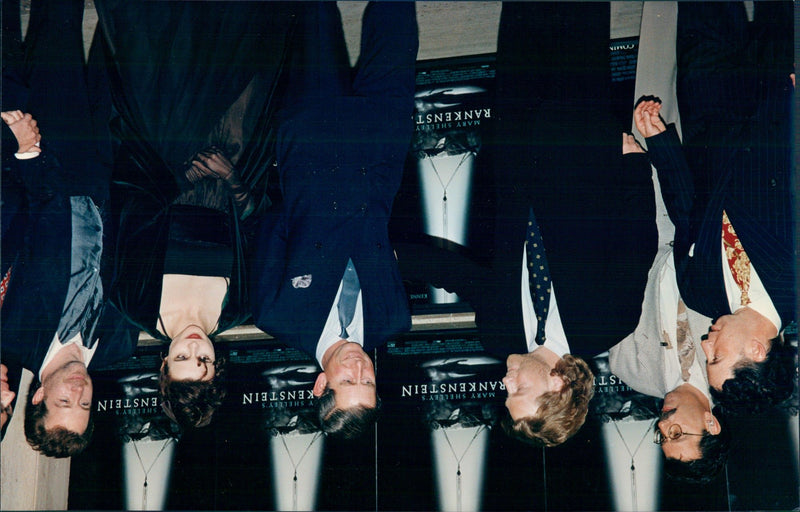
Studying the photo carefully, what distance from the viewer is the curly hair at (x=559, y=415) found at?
2996 mm

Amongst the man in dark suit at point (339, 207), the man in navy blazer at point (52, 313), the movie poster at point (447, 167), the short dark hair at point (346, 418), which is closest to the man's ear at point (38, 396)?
the man in navy blazer at point (52, 313)

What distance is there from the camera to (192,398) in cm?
310

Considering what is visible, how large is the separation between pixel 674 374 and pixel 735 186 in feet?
2.54

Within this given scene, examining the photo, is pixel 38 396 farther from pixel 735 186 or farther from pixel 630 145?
pixel 735 186

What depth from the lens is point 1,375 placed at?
123 inches

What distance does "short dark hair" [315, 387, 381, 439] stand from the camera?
9.96ft

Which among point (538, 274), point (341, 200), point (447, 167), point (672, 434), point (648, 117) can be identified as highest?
point (648, 117)

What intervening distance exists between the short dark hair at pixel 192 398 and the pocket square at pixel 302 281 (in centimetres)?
46

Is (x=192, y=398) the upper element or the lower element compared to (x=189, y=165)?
lower

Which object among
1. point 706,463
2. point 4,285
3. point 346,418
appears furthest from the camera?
point 4,285

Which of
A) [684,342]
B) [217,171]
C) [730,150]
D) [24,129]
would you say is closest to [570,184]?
[730,150]

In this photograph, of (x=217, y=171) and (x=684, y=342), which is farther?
(x=217, y=171)

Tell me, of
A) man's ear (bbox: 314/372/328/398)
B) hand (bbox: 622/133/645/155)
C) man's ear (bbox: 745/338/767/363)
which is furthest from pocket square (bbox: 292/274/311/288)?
man's ear (bbox: 745/338/767/363)

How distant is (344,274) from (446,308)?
0.43m
